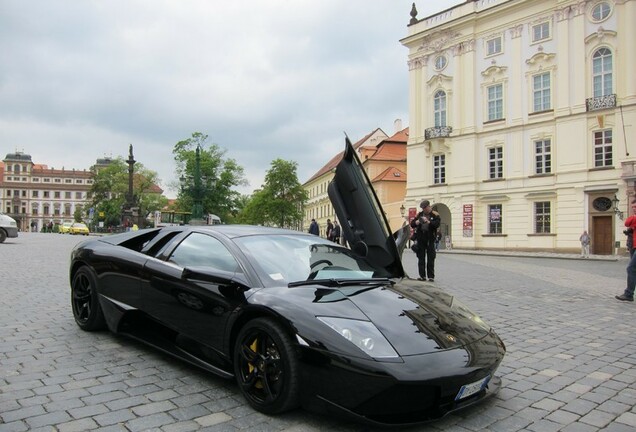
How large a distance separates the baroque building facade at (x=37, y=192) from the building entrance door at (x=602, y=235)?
425 feet

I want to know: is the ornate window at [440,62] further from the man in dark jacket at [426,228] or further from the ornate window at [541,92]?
the man in dark jacket at [426,228]

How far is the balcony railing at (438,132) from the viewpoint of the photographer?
125 feet

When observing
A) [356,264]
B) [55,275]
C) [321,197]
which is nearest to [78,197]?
[321,197]

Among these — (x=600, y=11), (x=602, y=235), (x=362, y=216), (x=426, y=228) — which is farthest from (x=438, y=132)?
(x=362, y=216)

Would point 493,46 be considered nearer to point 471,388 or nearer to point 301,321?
point 471,388

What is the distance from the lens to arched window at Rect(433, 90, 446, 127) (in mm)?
38969

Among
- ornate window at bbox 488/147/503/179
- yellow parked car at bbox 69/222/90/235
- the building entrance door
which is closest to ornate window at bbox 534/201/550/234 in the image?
the building entrance door

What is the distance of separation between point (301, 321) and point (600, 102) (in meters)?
33.6

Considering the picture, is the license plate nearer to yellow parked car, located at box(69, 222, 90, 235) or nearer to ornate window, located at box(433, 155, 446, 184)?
ornate window, located at box(433, 155, 446, 184)

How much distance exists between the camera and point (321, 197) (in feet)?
286

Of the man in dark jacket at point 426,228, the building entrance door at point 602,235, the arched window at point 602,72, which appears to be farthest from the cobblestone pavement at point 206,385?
the arched window at point 602,72

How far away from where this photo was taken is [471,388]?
2.98 metres

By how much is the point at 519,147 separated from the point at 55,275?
31881 mm

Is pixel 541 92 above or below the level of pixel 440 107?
below
